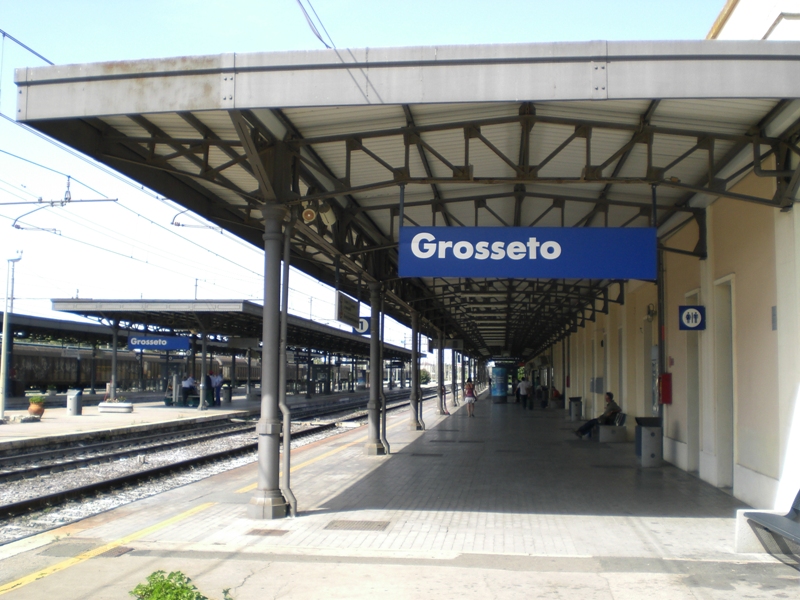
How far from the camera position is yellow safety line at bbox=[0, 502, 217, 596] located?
5633mm

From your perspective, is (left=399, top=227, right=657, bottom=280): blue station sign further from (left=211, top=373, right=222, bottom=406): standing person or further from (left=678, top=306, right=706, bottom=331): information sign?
(left=211, top=373, right=222, bottom=406): standing person

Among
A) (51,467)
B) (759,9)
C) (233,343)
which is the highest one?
(759,9)

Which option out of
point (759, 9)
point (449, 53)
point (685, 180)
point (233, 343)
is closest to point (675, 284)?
point (685, 180)

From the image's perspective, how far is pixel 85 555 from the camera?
6.48 m

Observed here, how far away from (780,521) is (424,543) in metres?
3.22

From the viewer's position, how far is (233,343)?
31.6m

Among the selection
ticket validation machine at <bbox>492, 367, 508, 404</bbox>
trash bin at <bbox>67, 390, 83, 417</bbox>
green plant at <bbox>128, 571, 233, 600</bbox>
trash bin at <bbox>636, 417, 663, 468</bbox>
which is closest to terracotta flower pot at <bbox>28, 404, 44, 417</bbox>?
trash bin at <bbox>67, 390, 83, 417</bbox>

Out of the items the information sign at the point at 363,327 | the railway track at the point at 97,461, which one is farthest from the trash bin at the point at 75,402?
the information sign at the point at 363,327

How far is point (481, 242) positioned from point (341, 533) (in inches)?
138

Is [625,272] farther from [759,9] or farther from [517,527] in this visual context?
[759,9]

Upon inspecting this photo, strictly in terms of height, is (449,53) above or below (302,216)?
above

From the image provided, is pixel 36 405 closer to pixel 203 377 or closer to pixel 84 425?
pixel 84 425

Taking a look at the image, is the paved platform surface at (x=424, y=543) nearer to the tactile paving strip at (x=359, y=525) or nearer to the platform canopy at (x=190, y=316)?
the tactile paving strip at (x=359, y=525)

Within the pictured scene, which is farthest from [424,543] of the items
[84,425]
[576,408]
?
[576,408]
